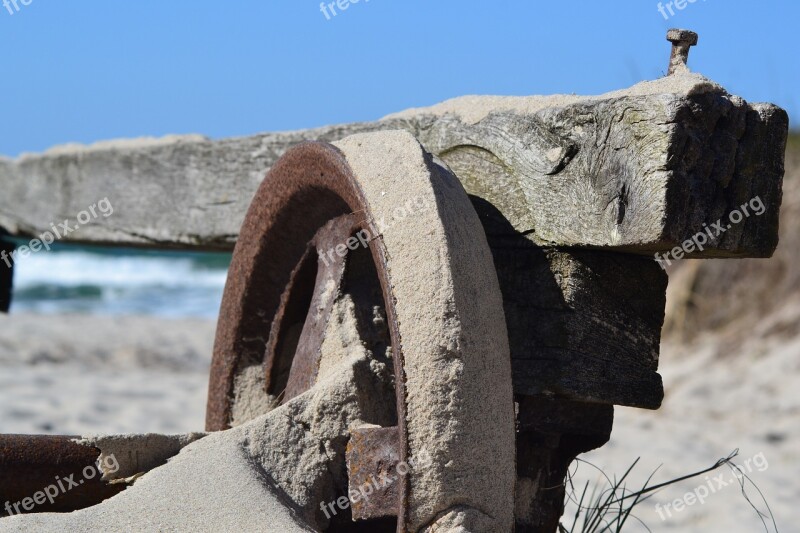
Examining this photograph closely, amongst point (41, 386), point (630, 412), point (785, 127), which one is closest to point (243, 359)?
point (785, 127)

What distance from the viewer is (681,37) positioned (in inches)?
68.8

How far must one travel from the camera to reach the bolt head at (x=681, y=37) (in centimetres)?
175

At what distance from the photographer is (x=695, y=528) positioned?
14.1 feet

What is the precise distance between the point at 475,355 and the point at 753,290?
7.11 m

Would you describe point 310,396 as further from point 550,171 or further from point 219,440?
point 550,171

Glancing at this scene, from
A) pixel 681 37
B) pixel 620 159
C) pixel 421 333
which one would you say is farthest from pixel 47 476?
pixel 681 37

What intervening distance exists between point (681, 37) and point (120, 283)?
23026mm

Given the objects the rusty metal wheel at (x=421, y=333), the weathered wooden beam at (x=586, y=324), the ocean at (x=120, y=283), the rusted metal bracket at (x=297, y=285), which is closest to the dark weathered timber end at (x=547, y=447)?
the weathered wooden beam at (x=586, y=324)

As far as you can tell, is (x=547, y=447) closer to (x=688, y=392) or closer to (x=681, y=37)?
(x=681, y=37)

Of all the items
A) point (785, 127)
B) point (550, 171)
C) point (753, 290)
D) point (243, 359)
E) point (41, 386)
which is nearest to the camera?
point (785, 127)

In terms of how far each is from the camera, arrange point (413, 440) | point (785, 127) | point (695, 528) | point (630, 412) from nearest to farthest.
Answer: point (413, 440), point (785, 127), point (695, 528), point (630, 412)

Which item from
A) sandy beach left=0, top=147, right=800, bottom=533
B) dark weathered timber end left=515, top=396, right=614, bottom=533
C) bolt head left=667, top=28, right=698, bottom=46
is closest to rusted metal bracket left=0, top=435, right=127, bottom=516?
dark weathered timber end left=515, top=396, right=614, bottom=533

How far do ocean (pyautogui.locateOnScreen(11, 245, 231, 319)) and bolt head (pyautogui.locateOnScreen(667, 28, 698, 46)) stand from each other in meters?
18.6

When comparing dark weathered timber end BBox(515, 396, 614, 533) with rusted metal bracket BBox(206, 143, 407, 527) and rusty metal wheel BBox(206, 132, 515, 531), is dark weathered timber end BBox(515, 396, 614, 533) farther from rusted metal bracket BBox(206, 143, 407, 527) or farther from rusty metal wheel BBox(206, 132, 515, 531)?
rusted metal bracket BBox(206, 143, 407, 527)
